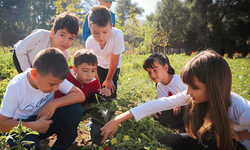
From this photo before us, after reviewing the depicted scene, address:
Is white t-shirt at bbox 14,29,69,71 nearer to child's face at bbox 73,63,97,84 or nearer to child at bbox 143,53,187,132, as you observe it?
child's face at bbox 73,63,97,84

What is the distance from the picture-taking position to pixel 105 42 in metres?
2.73

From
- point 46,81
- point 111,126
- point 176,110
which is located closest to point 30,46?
point 46,81

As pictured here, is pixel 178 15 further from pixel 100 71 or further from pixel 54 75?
pixel 54 75

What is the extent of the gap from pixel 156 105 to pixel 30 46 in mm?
1815

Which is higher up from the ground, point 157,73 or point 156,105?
point 157,73

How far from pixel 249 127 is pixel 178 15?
26037 mm

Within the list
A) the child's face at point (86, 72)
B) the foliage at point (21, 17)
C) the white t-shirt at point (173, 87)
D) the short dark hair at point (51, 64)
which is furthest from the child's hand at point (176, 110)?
the foliage at point (21, 17)

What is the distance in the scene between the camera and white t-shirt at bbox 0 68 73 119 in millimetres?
1422

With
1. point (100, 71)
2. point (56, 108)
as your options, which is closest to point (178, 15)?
point (100, 71)

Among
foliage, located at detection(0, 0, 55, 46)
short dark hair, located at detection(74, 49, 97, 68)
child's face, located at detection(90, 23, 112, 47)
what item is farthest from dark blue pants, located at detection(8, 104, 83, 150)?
foliage, located at detection(0, 0, 55, 46)

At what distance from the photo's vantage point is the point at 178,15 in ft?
81.7

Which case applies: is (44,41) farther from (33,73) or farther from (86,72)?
(33,73)

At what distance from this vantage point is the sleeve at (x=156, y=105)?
5.04 ft

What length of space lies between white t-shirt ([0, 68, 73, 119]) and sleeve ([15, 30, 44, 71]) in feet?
2.62
